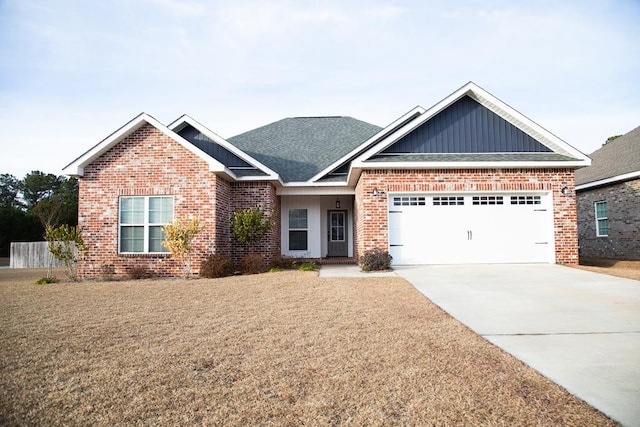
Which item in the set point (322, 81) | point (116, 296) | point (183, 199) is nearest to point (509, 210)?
point (322, 81)

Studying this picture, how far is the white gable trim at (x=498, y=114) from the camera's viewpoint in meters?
12.7

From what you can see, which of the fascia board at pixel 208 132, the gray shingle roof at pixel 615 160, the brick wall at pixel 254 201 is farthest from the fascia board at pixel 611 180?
the brick wall at pixel 254 201

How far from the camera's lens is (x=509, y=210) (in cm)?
1304

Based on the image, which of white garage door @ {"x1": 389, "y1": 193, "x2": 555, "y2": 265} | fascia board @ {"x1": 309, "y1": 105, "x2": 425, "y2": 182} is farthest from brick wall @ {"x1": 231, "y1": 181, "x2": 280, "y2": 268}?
white garage door @ {"x1": 389, "y1": 193, "x2": 555, "y2": 265}

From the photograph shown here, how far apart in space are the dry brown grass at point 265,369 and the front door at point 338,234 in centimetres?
1083

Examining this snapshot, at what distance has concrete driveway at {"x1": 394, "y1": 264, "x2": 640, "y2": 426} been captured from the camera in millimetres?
3655

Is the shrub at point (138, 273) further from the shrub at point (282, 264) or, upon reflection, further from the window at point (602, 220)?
the window at point (602, 220)

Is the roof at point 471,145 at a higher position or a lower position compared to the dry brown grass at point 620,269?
higher

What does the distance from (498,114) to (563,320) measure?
9.16m

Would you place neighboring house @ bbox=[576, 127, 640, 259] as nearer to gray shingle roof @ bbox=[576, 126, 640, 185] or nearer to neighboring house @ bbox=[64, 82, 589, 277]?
gray shingle roof @ bbox=[576, 126, 640, 185]

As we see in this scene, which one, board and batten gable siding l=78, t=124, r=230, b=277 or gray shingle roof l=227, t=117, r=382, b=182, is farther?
gray shingle roof l=227, t=117, r=382, b=182

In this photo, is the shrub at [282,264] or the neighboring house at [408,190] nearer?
the neighboring house at [408,190]

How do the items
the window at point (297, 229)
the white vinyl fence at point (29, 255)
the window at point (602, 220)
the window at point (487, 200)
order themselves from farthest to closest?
the white vinyl fence at point (29, 255) → the window at point (297, 229) → the window at point (602, 220) → the window at point (487, 200)

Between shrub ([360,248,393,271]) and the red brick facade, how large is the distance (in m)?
4.59
